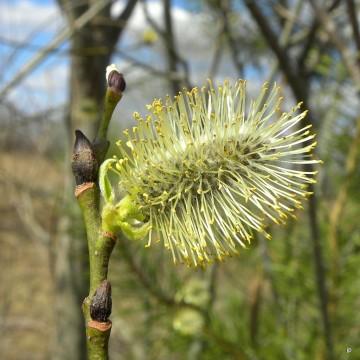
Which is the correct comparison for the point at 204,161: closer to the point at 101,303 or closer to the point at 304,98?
the point at 101,303

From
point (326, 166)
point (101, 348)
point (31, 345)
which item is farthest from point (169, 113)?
point (31, 345)

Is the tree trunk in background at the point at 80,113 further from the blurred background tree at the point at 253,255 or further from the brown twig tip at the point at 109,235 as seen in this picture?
the brown twig tip at the point at 109,235

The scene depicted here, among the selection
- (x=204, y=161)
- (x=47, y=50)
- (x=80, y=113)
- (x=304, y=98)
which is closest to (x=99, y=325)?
(x=204, y=161)

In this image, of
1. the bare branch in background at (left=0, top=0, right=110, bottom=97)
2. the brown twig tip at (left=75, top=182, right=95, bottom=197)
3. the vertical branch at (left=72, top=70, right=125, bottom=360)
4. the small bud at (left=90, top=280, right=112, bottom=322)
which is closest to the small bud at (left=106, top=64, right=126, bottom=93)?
the vertical branch at (left=72, top=70, right=125, bottom=360)

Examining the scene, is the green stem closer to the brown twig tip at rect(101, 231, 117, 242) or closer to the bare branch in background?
the brown twig tip at rect(101, 231, 117, 242)

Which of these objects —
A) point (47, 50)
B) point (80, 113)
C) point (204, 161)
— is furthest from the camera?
point (80, 113)

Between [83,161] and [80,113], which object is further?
[80,113]

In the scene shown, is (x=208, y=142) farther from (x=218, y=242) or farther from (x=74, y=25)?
(x=74, y=25)
